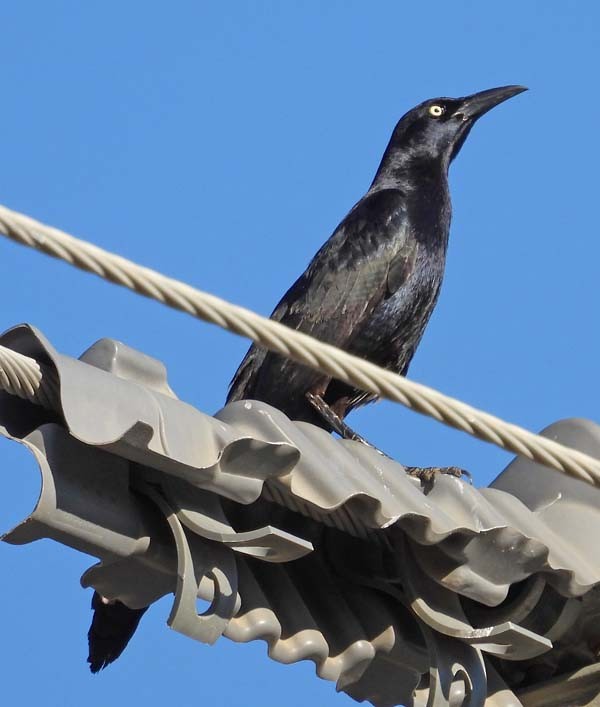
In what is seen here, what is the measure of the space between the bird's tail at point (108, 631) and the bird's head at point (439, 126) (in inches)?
179

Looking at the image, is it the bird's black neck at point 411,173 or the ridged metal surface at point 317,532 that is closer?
the ridged metal surface at point 317,532

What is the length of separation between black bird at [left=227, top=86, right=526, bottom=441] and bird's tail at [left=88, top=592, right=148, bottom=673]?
2.77 m

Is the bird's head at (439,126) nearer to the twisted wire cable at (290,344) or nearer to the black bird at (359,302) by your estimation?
the black bird at (359,302)

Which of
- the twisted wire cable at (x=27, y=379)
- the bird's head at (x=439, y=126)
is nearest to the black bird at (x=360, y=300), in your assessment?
the bird's head at (x=439, y=126)

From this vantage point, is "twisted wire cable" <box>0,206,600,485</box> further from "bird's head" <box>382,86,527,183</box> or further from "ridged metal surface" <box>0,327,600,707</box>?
"bird's head" <box>382,86,527,183</box>

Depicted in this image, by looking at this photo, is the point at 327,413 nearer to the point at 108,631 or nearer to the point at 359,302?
the point at 359,302

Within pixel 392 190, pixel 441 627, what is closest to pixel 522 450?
pixel 441 627

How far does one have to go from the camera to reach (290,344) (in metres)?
2.98

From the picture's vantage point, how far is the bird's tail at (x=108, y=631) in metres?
3.98

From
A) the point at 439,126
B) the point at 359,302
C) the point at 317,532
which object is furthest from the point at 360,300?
the point at 317,532

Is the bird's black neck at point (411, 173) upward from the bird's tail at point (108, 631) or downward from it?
upward

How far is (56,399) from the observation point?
329 centimetres

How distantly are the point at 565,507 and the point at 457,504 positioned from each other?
49cm

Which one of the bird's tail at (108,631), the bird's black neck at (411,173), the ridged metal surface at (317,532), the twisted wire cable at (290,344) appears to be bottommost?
the bird's tail at (108,631)
